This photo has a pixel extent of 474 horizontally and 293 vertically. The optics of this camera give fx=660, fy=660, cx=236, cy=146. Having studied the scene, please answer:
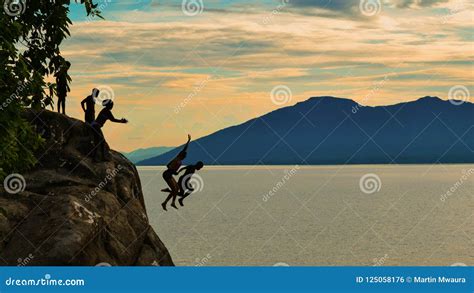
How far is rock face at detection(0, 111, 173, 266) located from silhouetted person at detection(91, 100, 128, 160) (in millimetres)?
442

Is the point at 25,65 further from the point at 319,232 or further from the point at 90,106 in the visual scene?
the point at 319,232

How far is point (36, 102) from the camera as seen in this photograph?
21109mm

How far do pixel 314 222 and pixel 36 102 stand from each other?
10523 cm

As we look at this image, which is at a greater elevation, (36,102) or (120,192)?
(36,102)

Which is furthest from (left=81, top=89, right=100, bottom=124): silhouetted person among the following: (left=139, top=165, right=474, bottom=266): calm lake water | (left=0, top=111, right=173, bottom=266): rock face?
(left=139, top=165, right=474, bottom=266): calm lake water

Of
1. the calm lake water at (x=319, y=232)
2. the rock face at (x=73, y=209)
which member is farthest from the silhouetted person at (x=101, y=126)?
the calm lake water at (x=319, y=232)

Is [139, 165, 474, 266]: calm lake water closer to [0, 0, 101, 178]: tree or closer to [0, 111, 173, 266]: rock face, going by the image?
[0, 111, 173, 266]: rock face

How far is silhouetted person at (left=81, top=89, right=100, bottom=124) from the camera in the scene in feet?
94.4

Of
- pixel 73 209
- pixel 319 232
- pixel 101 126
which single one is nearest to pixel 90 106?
pixel 101 126

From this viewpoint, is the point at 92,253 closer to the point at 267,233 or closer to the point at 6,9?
the point at 6,9

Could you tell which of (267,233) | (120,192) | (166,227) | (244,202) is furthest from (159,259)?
(244,202)

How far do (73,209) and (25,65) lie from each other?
6467 mm

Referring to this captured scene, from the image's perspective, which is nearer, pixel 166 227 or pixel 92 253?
pixel 92 253

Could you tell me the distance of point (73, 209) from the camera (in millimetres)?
24047
